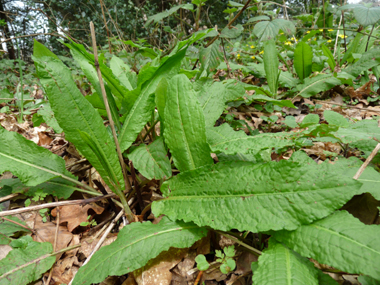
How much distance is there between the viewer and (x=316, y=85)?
2.54 m

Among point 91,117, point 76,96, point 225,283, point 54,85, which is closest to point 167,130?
point 91,117

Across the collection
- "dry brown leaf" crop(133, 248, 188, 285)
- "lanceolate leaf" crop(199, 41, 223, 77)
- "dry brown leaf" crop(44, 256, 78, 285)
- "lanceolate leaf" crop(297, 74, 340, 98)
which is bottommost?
"dry brown leaf" crop(44, 256, 78, 285)

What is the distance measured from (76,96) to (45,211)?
0.83 metres

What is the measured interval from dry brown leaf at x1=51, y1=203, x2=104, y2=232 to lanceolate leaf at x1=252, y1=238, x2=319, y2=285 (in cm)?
112

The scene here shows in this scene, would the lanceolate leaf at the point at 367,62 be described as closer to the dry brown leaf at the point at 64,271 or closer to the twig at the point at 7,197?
the dry brown leaf at the point at 64,271

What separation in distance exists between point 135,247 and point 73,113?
0.83 metres

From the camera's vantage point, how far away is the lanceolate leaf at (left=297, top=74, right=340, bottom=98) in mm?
2494

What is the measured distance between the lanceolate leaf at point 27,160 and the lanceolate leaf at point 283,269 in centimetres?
129

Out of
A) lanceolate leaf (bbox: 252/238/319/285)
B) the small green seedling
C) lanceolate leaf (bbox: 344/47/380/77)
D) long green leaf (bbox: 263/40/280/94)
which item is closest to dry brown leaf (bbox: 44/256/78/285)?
the small green seedling

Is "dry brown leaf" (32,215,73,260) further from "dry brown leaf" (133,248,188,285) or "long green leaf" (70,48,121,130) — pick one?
"long green leaf" (70,48,121,130)

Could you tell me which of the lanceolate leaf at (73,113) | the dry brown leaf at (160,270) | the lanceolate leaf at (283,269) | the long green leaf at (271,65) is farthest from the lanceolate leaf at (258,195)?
the long green leaf at (271,65)

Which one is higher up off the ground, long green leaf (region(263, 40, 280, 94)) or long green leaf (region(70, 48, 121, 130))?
long green leaf (region(70, 48, 121, 130))

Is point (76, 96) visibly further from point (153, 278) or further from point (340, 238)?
point (340, 238)

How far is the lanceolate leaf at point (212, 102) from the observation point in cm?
162
